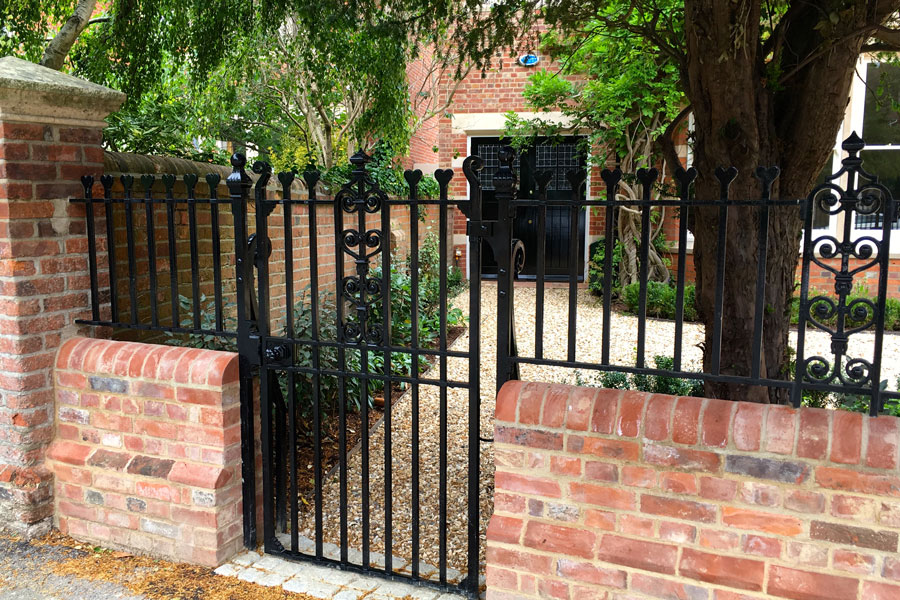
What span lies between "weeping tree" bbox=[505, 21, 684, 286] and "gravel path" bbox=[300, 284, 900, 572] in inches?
53.0

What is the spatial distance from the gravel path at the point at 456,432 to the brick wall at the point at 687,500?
73 centimetres

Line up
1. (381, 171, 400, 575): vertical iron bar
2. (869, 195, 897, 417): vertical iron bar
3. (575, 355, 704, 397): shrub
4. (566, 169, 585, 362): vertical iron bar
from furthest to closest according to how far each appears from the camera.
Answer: (575, 355, 704, 397): shrub < (381, 171, 400, 575): vertical iron bar < (566, 169, 585, 362): vertical iron bar < (869, 195, 897, 417): vertical iron bar

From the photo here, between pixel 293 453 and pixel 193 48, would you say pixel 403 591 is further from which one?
pixel 193 48

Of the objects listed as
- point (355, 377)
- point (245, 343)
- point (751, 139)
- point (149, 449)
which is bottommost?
point (149, 449)

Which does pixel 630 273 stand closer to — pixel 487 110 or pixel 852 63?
pixel 487 110

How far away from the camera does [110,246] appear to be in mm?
3354

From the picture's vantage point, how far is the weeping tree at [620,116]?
885 cm

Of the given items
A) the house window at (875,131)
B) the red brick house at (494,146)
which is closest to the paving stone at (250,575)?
the house window at (875,131)

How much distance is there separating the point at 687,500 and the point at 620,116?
26.8ft

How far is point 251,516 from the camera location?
3191mm

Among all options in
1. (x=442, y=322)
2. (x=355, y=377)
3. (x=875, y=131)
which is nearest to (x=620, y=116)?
(x=875, y=131)

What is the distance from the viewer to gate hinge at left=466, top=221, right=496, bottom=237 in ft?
8.63

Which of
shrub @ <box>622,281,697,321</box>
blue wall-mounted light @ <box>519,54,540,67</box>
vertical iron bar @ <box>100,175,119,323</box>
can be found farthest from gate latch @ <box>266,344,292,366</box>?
blue wall-mounted light @ <box>519,54,540,67</box>

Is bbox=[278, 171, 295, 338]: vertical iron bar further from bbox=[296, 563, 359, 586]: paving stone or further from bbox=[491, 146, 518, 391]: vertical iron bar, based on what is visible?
bbox=[296, 563, 359, 586]: paving stone
